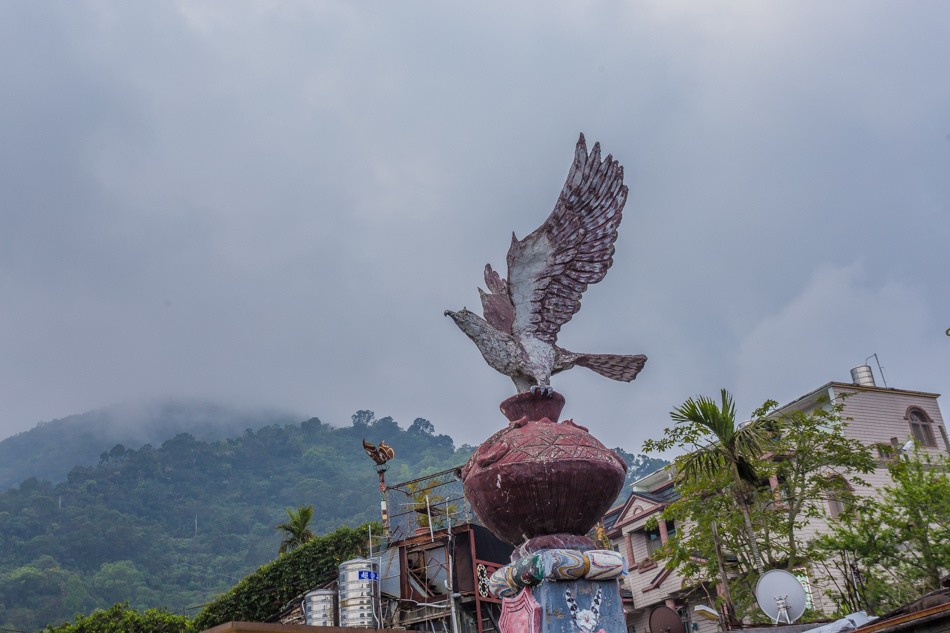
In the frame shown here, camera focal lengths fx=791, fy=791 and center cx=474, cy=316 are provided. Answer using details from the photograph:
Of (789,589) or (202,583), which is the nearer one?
(789,589)

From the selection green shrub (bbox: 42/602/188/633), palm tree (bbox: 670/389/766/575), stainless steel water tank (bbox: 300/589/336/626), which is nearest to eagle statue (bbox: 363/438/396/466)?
stainless steel water tank (bbox: 300/589/336/626)

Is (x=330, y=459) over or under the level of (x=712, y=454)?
over

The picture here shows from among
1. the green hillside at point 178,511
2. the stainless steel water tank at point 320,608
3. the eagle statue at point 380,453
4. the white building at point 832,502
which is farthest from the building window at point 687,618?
the green hillside at point 178,511

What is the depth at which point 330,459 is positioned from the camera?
5679 inches

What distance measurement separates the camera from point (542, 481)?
8.20m

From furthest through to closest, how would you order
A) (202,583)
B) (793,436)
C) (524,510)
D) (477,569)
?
(202,583), (477,569), (793,436), (524,510)

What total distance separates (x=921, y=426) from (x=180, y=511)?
361 ft

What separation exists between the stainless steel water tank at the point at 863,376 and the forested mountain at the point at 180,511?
57760 millimetres

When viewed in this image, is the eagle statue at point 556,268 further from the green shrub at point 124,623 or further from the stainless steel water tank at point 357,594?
the green shrub at point 124,623

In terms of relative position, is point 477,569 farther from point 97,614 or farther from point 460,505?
point 97,614

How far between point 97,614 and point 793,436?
24.3 m

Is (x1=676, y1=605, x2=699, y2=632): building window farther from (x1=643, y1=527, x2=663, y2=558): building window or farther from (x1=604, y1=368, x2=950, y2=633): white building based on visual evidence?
(x1=643, y1=527, x2=663, y2=558): building window

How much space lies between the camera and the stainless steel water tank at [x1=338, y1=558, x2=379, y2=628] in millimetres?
18609

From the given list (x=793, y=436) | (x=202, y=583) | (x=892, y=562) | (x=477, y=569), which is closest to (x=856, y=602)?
(x=892, y=562)
